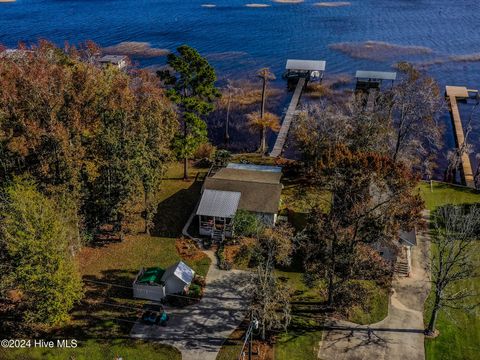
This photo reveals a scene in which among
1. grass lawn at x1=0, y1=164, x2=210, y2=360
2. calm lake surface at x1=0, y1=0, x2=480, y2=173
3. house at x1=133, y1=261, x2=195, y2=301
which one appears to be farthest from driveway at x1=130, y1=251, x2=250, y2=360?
calm lake surface at x1=0, y1=0, x2=480, y2=173

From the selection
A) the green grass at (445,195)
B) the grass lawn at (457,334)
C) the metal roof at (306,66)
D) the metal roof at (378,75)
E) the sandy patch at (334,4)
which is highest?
the sandy patch at (334,4)

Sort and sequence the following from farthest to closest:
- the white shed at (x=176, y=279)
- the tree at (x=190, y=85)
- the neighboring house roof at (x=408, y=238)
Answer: the tree at (x=190, y=85) → the neighboring house roof at (x=408, y=238) → the white shed at (x=176, y=279)

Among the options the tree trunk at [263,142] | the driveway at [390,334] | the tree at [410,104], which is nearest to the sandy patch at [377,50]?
the tree trunk at [263,142]

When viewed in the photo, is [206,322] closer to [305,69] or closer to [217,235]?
[217,235]

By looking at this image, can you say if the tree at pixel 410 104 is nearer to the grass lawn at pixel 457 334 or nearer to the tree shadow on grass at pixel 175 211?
the grass lawn at pixel 457 334

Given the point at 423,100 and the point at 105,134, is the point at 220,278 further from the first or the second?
the point at 423,100

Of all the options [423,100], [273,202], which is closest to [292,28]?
[423,100]
